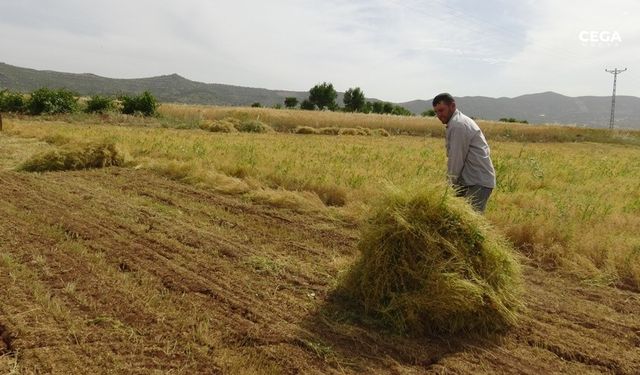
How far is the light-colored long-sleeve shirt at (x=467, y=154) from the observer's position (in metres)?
4.77

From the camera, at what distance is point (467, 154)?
4902 millimetres

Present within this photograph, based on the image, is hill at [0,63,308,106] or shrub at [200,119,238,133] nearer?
shrub at [200,119,238,133]

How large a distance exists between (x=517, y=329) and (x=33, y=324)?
3.94m

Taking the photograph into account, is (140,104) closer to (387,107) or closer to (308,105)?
(308,105)

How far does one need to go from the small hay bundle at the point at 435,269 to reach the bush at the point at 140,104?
3451 cm

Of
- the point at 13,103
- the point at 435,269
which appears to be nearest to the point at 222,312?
the point at 435,269

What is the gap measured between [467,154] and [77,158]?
9021mm

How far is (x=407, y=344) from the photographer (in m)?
3.81

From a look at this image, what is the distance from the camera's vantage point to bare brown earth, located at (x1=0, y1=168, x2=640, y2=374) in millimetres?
3447

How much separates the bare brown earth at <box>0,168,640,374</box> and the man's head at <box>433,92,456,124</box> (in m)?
1.90

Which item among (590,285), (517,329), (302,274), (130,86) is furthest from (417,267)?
(130,86)

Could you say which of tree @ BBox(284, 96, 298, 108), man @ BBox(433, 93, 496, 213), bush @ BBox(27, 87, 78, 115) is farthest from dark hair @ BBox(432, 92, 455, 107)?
tree @ BBox(284, 96, 298, 108)

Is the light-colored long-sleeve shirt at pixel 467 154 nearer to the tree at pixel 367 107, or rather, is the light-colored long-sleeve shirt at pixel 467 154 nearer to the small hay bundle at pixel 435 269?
the small hay bundle at pixel 435 269

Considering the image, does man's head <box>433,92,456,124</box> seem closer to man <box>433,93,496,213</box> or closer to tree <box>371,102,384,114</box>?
man <box>433,93,496,213</box>
